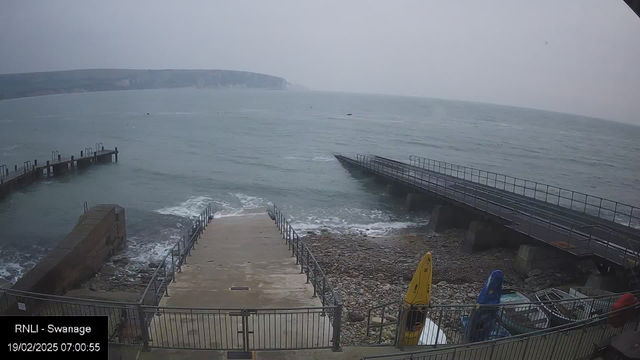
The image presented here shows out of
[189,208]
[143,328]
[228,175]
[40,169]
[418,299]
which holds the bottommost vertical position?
[189,208]

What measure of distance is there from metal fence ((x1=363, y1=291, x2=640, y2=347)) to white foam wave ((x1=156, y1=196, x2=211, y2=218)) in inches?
851

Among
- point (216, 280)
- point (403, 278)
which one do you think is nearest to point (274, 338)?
point (216, 280)

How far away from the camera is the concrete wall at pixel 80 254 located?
14742mm

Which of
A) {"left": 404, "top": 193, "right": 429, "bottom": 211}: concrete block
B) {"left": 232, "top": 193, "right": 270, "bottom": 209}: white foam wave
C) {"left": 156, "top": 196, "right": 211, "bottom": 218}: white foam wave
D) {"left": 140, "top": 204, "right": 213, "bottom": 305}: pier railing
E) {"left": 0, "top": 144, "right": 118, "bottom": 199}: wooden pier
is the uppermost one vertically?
{"left": 140, "top": 204, "right": 213, "bottom": 305}: pier railing

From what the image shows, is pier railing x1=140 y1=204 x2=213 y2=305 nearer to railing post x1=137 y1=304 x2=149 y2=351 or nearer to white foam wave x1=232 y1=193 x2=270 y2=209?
railing post x1=137 y1=304 x2=149 y2=351

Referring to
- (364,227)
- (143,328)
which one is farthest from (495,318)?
(364,227)

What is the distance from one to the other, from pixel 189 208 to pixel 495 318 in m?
27.9

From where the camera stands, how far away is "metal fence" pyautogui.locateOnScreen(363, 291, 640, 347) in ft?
25.4

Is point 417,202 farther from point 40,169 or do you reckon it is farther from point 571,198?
point 40,169

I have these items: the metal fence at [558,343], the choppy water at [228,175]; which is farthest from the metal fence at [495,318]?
the choppy water at [228,175]

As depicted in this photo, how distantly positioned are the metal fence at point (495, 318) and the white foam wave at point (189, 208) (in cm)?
2162

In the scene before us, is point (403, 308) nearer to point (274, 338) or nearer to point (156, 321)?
point (274, 338)

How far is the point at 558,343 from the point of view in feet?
24.2

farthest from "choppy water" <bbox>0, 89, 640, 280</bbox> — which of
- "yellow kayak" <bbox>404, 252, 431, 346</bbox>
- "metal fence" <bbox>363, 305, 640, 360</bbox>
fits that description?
"metal fence" <bbox>363, 305, 640, 360</bbox>
